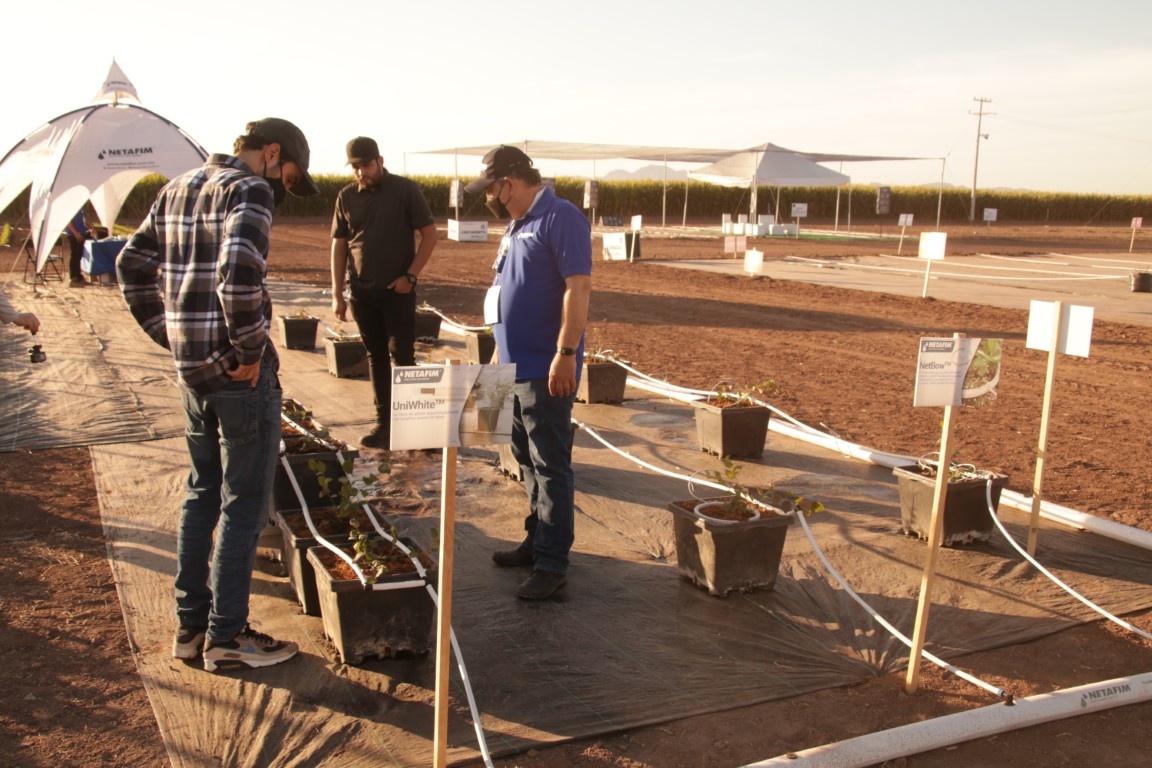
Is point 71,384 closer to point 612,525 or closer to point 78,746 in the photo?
point 612,525

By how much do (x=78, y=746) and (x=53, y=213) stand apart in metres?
11.3

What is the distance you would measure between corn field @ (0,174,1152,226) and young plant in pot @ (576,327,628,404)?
124 feet

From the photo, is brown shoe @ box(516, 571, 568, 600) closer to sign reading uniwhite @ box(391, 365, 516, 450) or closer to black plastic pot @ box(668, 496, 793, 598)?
black plastic pot @ box(668, 496, 793, 598)

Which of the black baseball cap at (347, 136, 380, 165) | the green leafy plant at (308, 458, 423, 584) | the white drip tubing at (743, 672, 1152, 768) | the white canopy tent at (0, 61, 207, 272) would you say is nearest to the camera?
the white drip tubing at (743, 672, 1152, 768)

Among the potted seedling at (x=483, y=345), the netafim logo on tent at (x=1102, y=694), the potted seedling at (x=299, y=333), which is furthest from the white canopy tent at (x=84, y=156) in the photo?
the netafim logo on tent at (x=1102, y=694)

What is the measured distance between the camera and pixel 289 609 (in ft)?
12.8

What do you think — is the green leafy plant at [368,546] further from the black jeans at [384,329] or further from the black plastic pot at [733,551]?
the black jeans at [384,329]

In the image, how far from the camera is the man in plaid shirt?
3074mm

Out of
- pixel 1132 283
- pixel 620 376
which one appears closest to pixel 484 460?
pixel 620 376

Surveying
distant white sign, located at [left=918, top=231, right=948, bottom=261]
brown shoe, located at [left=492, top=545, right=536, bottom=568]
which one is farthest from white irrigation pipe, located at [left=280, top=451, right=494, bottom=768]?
distant white sign, located at [left=918, top=231, right=948, bottom=261]

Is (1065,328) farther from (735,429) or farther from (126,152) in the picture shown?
(126,152)

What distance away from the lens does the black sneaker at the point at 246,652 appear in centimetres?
334

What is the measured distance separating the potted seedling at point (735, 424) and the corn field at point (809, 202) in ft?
130

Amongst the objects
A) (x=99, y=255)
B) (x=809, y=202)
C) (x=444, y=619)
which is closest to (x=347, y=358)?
(x=444, y=619)
